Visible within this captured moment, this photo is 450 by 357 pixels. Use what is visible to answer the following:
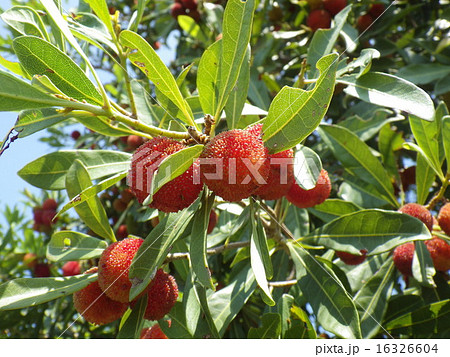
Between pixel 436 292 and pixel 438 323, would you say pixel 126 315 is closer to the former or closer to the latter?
pixel 438 323

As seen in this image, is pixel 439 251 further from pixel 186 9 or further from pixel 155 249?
pixel 186 9

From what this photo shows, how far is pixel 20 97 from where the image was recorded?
2.70ft

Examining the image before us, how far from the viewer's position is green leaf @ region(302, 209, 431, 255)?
1101 millimetres

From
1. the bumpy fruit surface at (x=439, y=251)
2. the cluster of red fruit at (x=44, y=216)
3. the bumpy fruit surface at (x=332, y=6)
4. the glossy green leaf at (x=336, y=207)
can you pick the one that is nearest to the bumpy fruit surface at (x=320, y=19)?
the bumpy fruit surface at (x=332, y=6)

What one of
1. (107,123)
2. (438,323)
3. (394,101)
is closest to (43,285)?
(107,123)

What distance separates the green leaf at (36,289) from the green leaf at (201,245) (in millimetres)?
308

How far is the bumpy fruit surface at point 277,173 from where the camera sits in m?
0.97

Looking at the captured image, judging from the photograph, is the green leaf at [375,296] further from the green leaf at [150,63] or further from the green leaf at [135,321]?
the green leaf at [150,63]

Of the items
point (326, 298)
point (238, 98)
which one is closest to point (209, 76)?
point (238, 98)

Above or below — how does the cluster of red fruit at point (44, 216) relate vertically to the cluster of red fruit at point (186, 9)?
below

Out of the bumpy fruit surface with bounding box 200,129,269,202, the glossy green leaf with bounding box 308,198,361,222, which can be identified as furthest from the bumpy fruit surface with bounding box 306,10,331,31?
the bumpy fruit surface with bounding box 200,129,269,202

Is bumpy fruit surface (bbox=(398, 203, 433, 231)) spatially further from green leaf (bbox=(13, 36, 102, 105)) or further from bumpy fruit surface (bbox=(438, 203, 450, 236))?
green leaf (bbox=(13, 36, 102, 105))

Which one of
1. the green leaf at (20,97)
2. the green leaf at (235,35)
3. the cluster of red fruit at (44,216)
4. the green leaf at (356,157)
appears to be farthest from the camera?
the cluster of red fruit at (44,216)

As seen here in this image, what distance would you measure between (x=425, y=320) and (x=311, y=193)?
583 millimetres
